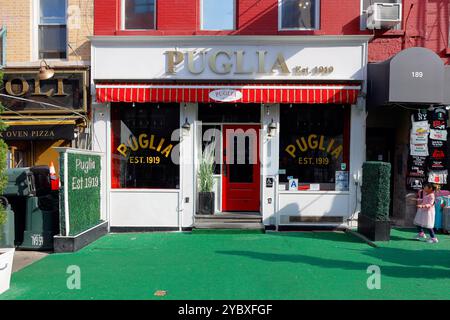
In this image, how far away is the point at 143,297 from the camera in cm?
545

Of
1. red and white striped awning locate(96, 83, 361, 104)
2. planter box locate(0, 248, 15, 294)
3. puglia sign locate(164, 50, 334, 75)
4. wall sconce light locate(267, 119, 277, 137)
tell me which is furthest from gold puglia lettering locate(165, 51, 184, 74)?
planter box locate(0, 248, 15, 294)

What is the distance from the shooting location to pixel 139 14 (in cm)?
1025

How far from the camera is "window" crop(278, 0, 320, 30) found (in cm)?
1013

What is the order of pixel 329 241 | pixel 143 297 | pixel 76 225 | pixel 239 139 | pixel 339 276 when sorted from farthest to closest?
pixel 239 139 < pixel 329 241 < pixel 76 225 < pixel 339 276 < pixel 143 297

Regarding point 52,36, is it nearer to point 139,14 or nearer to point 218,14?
point 139,14

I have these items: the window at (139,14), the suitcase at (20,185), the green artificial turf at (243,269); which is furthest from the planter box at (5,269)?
the window at (139,14)

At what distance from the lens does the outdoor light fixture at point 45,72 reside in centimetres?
934

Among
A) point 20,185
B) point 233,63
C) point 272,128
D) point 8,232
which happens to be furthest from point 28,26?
point 272,128

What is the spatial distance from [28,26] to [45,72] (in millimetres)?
1614

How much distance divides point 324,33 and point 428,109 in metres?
3.06

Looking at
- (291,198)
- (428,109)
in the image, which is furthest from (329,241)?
(428,109)

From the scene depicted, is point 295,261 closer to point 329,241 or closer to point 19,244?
point 329,241

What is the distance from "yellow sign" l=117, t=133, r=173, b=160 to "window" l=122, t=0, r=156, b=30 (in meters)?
2.69

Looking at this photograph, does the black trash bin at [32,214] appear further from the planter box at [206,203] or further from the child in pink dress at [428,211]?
the child in pink dress at [428,211]
